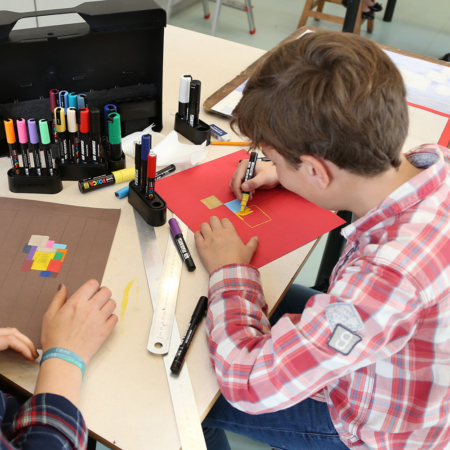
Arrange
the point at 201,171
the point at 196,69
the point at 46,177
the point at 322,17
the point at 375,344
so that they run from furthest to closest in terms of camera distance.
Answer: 1. the point at 322,17
2. the point at 196,69
3. the point at 201,171
4. the point at 46,177
5. the point at 375,344

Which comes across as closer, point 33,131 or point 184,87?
point 33,131

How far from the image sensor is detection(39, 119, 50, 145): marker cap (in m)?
0.84

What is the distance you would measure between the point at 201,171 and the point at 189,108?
182mm

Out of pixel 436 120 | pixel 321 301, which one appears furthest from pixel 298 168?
pixel 436 120

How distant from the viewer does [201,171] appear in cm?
105

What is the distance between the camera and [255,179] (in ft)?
3.16

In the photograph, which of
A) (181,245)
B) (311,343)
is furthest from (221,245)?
(311,343)

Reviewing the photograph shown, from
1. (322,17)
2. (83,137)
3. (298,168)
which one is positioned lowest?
(322,17)

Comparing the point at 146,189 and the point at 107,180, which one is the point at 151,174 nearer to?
the point at 146,189

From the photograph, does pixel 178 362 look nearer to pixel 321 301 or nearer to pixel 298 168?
pixel 321 301

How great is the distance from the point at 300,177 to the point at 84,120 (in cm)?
48

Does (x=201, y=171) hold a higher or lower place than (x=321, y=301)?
lower

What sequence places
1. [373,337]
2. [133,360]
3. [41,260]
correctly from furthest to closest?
[41,260] → [133,360] → [373,337]

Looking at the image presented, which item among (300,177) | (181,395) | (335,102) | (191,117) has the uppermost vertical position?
(335,102)
